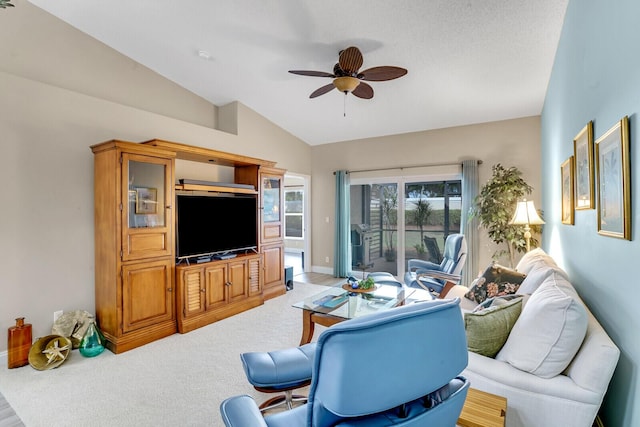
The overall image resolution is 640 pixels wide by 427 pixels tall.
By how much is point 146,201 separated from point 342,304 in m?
2.31

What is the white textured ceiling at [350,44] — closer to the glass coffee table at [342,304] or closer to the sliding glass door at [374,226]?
the sliding glass door at [374,226]

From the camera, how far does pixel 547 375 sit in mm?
1412

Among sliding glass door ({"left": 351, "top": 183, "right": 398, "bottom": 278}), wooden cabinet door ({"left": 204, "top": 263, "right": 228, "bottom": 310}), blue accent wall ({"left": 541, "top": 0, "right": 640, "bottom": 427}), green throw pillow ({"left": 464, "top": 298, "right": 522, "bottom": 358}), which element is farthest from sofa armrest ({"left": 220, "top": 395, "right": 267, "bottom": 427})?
sliding glass door ({"left": 351, "top": 183, "right": 398, "bottom": 278})

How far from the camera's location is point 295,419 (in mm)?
1327

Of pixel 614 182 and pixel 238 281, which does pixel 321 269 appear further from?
pixel 614 182

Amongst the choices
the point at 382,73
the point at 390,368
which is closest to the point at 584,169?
the point at 382,73

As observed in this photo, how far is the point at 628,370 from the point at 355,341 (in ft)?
4.51

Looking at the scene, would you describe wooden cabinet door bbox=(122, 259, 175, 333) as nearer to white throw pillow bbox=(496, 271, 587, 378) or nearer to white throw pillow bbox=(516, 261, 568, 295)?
white throw pillow bbox=(496, 271, 587, 378)

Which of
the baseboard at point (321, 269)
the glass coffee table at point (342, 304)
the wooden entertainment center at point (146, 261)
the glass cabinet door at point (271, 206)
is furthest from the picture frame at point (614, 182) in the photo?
the baseboard at point (321, 269)

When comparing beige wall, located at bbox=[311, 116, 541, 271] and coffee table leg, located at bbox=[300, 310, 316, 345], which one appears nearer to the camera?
coffee table leg, located at bbox=[300, 310, 316, 345]

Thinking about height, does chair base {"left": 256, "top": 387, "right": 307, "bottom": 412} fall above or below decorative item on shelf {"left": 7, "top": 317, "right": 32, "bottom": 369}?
below

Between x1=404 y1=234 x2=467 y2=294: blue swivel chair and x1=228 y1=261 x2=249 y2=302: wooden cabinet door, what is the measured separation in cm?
225

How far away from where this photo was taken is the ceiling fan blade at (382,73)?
2.77 metres

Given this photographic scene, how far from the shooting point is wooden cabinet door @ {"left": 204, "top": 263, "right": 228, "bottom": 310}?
3.72 meters
